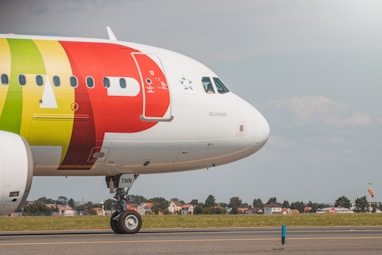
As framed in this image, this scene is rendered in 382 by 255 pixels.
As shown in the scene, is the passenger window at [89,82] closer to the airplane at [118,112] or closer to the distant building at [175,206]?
the airplane at [118,112]

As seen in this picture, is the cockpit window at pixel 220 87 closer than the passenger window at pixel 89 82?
No

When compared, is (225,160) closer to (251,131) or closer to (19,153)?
(251,131)

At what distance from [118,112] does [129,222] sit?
11.8 ft

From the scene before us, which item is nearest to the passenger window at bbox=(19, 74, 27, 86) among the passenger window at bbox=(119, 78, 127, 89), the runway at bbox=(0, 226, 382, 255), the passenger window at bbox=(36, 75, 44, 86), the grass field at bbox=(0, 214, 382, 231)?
the passenger window at bbox=(36, 75, 44, 86)

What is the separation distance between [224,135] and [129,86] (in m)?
Result: 3.96

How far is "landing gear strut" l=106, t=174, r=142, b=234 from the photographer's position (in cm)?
2833

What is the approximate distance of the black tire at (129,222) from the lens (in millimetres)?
28281

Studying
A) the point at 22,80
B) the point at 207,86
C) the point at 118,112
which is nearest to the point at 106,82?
the point at 118,112

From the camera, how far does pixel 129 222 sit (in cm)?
2841

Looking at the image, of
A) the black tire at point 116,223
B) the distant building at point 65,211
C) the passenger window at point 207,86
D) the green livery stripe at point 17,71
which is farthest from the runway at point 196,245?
the distant building at point 65,211

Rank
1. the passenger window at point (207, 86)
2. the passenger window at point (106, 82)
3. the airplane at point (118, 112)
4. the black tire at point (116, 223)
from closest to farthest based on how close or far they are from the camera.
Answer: the airplane at point (118, 112), the passenger window at point (106, 82), the black tire at point (116, 223), the passenger window at point (207, 86)

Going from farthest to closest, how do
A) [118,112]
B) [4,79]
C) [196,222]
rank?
[196,222]
[118,112]
[4,79]

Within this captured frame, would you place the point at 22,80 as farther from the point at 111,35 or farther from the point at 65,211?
the point at 65,211

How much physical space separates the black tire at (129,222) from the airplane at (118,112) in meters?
0.03
